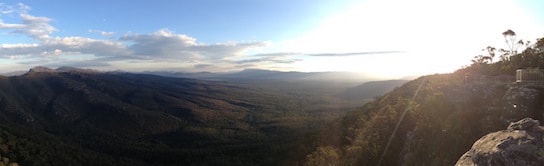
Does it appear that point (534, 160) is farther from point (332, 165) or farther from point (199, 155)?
point (199, 155)

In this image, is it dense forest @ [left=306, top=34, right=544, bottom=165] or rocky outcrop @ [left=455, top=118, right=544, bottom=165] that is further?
dense forest @ [left=306, top=34, right=544, bottom=165]

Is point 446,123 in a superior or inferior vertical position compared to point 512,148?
inferior

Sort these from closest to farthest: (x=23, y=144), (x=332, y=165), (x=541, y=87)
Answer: (x=541, y=87) → (x=332, y=165) → (x=23, y=144)

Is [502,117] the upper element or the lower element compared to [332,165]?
upper

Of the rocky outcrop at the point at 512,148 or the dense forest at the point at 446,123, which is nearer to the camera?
the rocky outcrop at the point at 512,148

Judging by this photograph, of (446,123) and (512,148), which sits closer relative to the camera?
(512,148)

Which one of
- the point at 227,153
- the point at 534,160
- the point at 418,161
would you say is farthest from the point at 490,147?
the point at 227,153

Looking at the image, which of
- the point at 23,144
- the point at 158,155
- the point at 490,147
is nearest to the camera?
the point at 490,147

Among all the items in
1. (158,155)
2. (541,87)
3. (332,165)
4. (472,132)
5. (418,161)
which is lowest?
(158,155)
